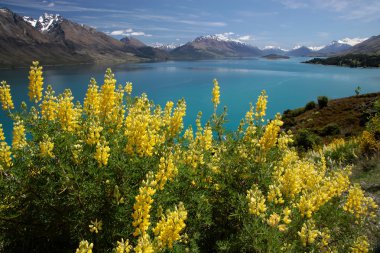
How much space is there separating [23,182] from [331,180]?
16.3ft

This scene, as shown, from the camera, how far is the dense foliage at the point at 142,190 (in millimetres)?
3965

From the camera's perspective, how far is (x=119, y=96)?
594 centimetres

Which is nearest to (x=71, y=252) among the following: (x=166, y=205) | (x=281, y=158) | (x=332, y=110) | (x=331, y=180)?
(x=166, y=205)

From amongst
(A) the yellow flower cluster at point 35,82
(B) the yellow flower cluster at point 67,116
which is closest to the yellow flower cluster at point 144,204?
(B) the yellow flower cluster at point 67,116

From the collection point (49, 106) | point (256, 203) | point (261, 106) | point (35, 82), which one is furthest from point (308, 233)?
point (35, 82)

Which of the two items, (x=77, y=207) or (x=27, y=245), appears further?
(x=27, y=245)

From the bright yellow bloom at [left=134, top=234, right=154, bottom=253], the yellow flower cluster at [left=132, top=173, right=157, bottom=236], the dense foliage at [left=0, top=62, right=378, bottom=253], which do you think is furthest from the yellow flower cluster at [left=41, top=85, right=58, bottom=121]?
the bright yellow bloom at [left=134, top=234, right=154, bottom=253]

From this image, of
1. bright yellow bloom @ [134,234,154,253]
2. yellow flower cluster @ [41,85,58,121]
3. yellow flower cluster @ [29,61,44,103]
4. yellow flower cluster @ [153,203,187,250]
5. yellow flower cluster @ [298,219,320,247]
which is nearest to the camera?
bright yellow bloom @ [134,234,154,253]

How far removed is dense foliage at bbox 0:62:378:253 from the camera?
13.0 ft

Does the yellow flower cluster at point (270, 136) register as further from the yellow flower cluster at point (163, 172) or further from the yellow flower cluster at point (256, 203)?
the yellow flower cluster at point (163, 172)

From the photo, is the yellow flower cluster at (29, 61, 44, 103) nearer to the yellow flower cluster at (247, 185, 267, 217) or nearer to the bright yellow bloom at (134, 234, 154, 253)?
the bright yellow bloom at (134, 234, 154, 253)

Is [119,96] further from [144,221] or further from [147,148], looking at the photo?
[144,221]

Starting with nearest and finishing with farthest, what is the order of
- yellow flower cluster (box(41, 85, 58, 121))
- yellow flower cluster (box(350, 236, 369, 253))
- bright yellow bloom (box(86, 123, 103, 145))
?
bright yellow bloom (box(86, 123, 103, 145)) < yellow flower cluster (box(350, 236, 369, 253)) < yellow flower cluster (box(41, 85, 58, 121))

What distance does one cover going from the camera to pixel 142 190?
3037mm
